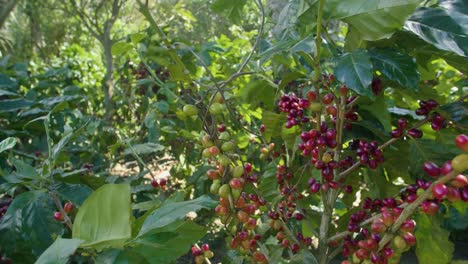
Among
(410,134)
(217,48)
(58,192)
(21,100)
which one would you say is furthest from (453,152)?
(21,100)

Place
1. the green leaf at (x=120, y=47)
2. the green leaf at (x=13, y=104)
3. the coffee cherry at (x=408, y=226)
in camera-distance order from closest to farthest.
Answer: the coffee cherry at (x=408, y=226) → the green leaf at (x=120, y=47) → the green leaf at (x=13, y=104)

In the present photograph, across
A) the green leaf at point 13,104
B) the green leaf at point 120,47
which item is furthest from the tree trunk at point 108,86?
the green leaf at point 120,47

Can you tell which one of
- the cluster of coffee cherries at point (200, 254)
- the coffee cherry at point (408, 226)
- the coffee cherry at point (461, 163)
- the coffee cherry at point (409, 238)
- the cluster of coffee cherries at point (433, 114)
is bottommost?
the cluster of coffee cherries at point (200, 254)

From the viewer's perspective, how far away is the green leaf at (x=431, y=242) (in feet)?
3.70

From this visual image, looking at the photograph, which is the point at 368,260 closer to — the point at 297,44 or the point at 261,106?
the point at 297,44

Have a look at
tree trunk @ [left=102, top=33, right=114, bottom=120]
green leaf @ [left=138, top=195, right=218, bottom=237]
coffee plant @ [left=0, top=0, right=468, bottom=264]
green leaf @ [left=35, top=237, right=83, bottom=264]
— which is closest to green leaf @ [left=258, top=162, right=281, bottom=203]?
coffee plant @ [left=0, top=0, right=468, bottom=264]

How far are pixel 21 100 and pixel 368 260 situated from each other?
164cm

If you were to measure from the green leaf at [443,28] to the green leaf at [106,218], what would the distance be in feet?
2.02

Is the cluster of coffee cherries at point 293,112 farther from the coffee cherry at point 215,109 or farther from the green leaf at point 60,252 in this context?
the green leaf at point 60,252

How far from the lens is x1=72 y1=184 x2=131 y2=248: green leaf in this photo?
62 cm

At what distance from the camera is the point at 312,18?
94 cm

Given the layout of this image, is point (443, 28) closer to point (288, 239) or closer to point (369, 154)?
point (369, 154)

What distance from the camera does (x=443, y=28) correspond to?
2.65 ft

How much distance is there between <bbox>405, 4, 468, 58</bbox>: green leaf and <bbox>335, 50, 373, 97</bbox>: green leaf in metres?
0.11
